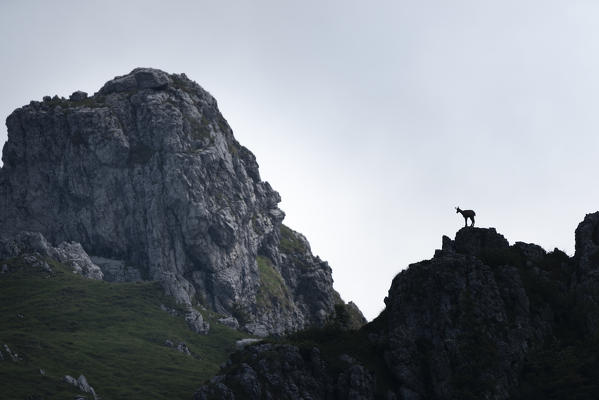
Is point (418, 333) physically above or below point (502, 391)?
above

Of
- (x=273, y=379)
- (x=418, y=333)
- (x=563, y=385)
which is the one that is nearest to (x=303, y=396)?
(x=273, y=379)

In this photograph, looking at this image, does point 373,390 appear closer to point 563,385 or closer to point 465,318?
point 465,318

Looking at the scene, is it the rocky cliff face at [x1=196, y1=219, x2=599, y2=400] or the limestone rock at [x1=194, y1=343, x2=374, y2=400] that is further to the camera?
the limestone rock at [x1=194, y1=343, x2=374, y2=400]

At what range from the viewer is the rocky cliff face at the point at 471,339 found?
504ft

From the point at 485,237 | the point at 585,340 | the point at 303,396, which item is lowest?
the point at 303,396

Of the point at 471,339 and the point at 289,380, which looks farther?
the point at 289,380

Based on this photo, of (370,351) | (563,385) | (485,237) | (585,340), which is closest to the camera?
(563,385)

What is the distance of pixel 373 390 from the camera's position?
526 ft

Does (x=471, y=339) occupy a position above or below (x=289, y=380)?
above

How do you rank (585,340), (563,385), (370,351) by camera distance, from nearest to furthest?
(563,385) → (585,340) → (370,351)

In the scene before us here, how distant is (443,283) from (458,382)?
22361 mm

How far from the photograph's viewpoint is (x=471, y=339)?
525 feet

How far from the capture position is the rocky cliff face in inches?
6043

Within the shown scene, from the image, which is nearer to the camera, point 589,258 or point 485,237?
point 589,258
